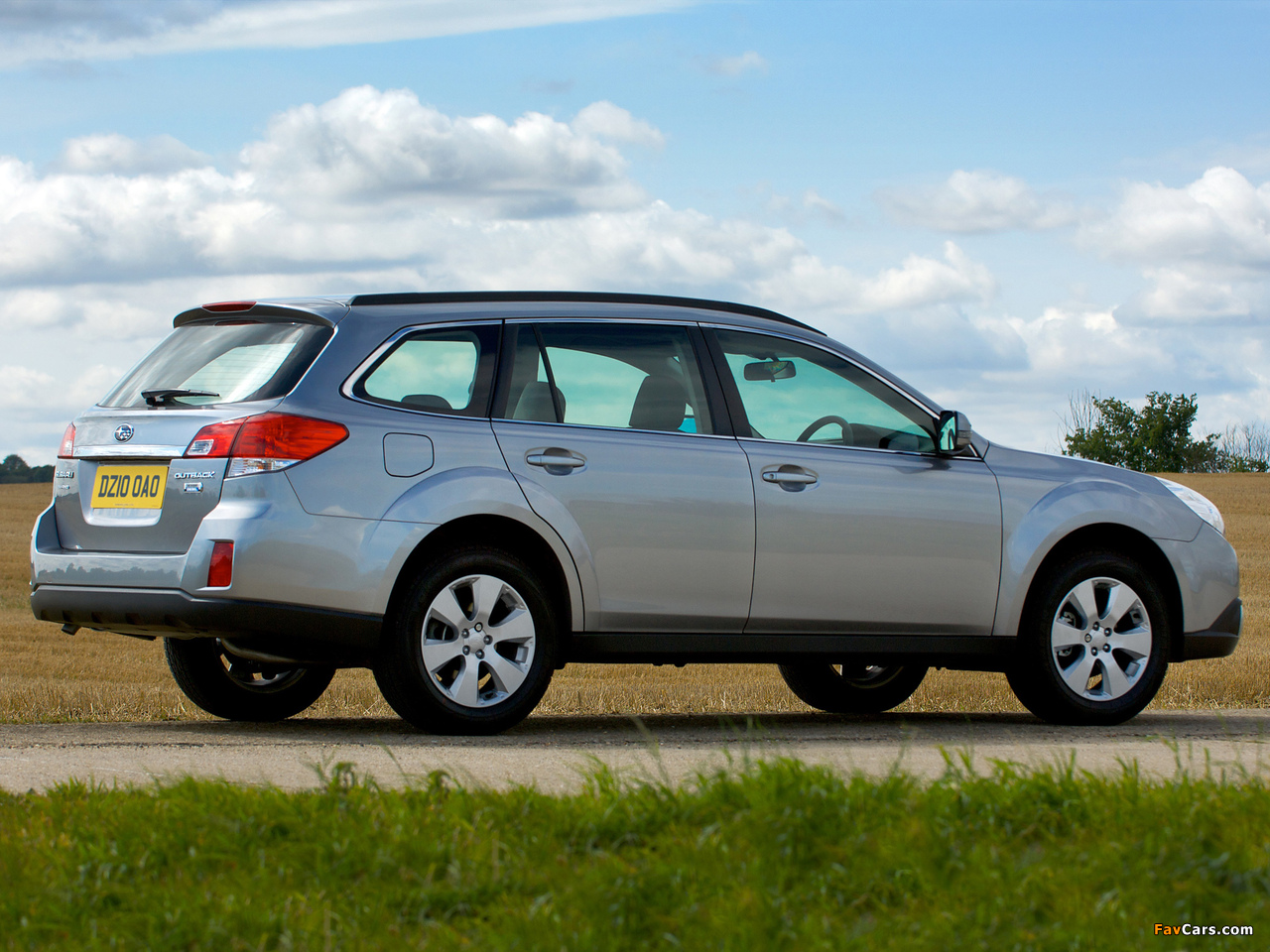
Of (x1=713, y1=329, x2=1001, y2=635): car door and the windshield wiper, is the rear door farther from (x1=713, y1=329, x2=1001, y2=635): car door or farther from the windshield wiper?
(x1=713, y1=329, x2=1001, y2=635): car door

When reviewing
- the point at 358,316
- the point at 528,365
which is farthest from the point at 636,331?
the point at 358,316

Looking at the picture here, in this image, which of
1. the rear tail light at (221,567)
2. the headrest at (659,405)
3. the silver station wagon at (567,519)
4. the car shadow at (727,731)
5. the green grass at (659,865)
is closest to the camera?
the green grass at (659,865)

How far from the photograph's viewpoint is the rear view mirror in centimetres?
715

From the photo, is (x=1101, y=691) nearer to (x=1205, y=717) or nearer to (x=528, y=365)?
(x=1205, y=717)

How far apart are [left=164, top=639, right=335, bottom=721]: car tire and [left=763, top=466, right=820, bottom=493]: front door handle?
236 cm

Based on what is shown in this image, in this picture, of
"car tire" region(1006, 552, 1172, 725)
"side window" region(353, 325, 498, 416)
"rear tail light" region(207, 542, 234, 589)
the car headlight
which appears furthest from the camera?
the car headlight

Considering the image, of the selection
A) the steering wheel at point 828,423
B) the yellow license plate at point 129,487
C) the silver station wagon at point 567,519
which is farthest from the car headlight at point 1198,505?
the yellow license plate at point 129,487

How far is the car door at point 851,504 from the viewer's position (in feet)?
22.6

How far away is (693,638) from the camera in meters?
6.73

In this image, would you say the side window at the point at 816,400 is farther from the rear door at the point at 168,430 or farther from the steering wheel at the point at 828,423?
the rear door at the point at 168,430

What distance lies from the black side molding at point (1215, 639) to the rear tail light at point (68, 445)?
5.30 m

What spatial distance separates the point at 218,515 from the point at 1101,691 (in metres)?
4.26

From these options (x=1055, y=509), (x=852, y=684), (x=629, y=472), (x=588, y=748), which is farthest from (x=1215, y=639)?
(x=588, y=748)

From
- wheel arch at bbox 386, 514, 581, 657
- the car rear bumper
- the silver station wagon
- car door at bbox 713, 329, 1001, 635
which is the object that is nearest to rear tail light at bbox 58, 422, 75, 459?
the silver station wagon
